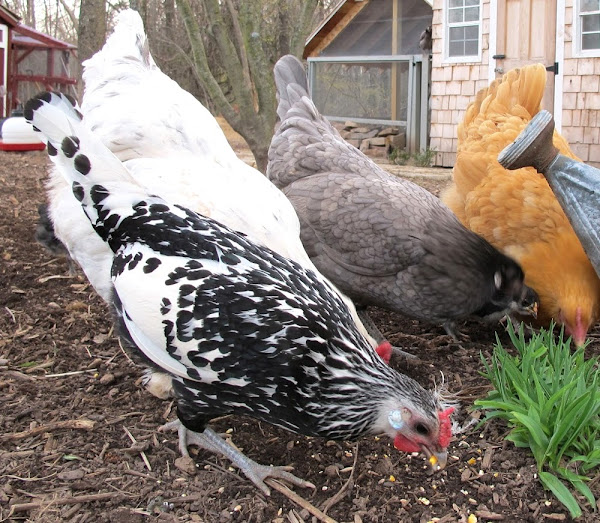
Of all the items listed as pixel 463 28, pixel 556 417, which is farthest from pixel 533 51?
pixel 556 417

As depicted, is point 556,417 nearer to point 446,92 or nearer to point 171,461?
point 171,461

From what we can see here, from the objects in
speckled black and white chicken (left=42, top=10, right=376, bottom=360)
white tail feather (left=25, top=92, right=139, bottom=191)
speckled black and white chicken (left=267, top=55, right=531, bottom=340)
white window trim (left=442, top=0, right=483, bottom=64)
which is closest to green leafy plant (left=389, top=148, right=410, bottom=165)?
white window trim (left=442, top=0, right=483, bottom=64)

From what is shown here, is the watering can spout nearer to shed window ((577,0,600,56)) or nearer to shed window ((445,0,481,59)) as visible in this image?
shed window ((577,0,600,56))

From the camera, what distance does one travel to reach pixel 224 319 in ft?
6.82

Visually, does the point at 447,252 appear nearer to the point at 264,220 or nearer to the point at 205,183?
the point at 264,220

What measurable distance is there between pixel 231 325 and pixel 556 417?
1177 millimetres

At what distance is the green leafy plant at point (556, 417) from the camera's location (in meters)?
2.13

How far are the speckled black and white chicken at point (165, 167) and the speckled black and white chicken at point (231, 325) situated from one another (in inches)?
9.1

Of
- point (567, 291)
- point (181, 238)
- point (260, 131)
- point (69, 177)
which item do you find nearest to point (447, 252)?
point (567, 291)

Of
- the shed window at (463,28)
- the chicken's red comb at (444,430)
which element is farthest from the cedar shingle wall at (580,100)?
the chicken's red comb at (444,430)

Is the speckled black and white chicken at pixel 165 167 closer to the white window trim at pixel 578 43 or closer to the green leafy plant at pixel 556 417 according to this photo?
the green leafy plant at pixel 556 417

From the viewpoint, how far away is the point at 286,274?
226cm

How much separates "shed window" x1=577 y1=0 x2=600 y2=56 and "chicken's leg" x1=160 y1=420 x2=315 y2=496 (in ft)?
26.2

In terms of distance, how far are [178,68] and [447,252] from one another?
15.3m
